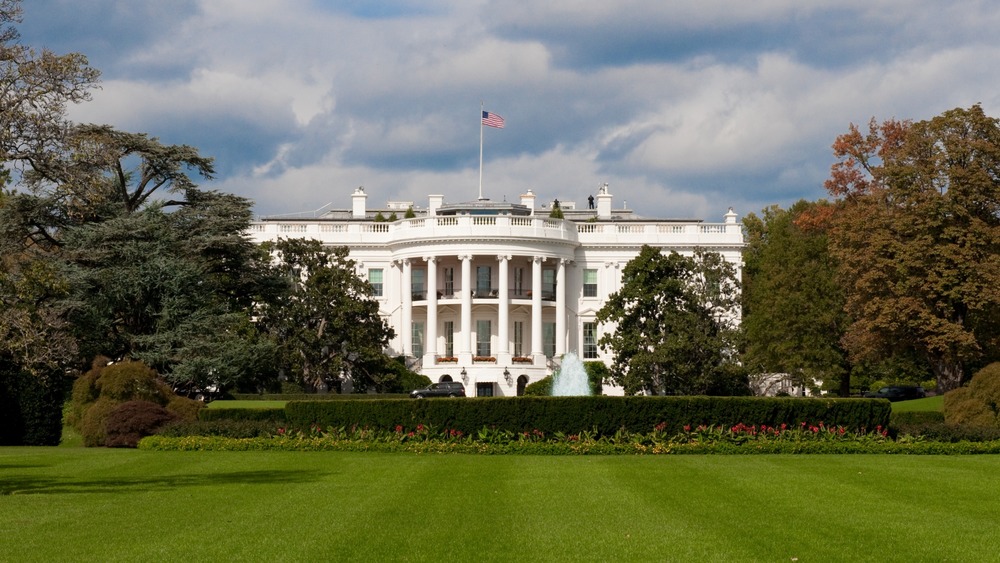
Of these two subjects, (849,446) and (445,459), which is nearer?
(445,459)

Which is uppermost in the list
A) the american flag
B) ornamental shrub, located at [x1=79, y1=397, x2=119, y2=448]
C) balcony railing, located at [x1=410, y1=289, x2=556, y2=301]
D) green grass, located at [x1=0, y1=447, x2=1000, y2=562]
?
the american flag

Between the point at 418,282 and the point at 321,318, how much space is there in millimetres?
12992

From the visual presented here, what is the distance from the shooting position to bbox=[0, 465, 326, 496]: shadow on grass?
18.9m

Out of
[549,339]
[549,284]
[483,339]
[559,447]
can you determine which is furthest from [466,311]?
[559,447]

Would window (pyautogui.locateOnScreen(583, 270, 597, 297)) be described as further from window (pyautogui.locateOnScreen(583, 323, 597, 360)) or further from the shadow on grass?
the shadow on grass

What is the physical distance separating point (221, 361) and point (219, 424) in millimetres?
9765

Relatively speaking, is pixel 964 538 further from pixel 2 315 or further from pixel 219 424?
pixel 219 424

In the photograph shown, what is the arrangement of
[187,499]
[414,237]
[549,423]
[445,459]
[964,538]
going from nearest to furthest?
1. [964,538]
2. [187,499]
3. [445,459]
4. [549,423]
5. [414,237]

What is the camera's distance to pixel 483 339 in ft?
233

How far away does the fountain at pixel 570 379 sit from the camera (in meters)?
63.5

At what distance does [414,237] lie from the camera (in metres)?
69.6

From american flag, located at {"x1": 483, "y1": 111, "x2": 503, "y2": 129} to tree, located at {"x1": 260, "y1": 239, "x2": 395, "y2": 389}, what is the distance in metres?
12.2

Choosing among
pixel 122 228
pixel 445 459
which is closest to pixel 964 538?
pixel 445 459

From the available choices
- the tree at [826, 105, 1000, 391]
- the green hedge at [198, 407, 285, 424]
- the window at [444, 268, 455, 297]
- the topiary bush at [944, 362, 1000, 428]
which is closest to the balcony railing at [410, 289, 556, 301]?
the window at [444, 268, 455, 297]
